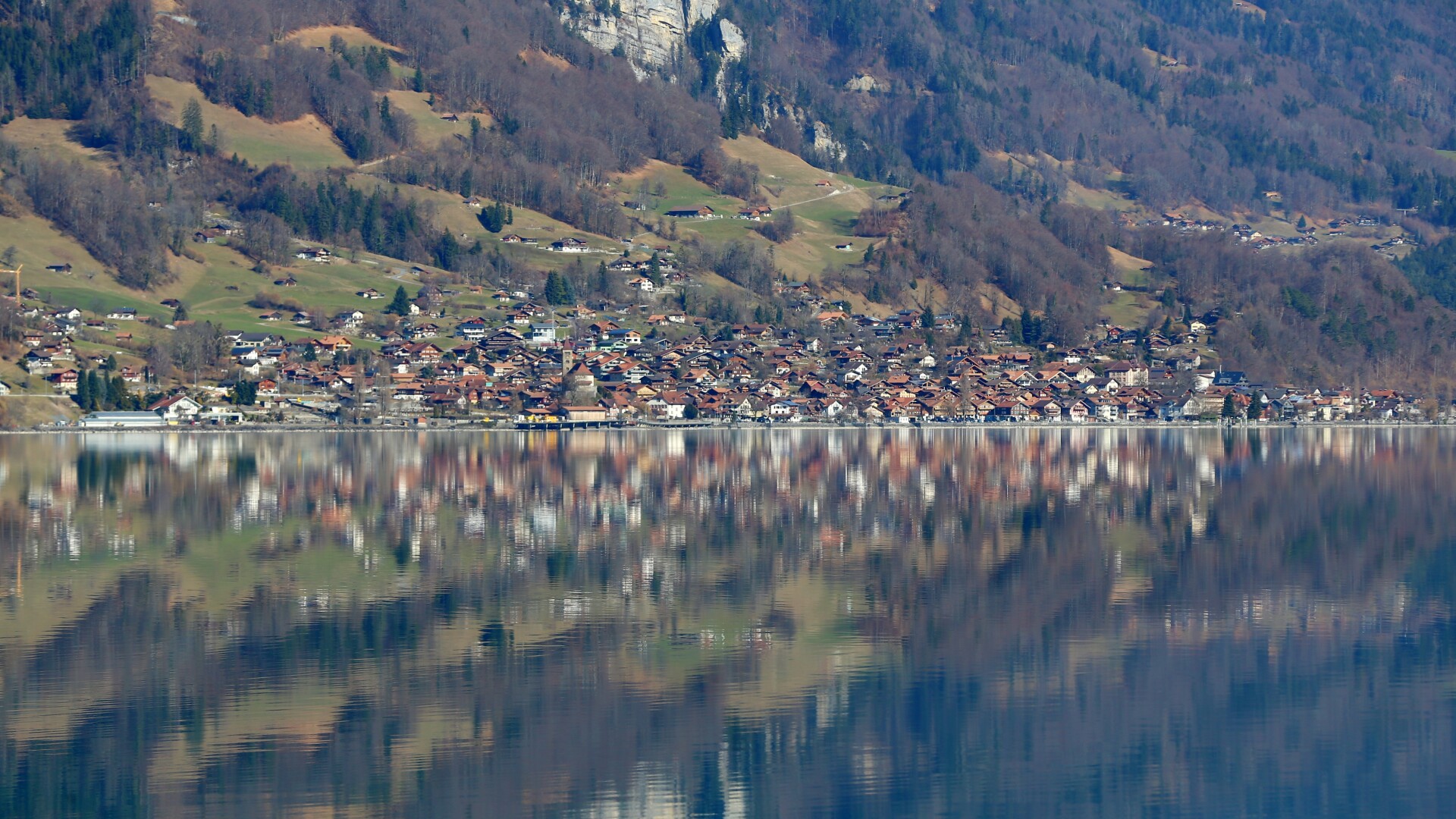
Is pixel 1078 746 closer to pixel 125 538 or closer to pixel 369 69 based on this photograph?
pixel 125 538

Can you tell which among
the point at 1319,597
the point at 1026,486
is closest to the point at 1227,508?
the point at 1026,486

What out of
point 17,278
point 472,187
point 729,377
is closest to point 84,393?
point 17,278

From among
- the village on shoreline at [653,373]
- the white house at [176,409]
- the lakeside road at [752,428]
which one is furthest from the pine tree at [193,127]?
the lakeside road at [752,428]

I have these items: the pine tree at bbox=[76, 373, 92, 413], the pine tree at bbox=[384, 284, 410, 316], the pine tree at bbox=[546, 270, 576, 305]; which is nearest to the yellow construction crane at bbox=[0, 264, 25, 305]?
the pine tree at bbox=[76, 373, 92, 413]

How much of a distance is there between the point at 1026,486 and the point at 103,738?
119ft

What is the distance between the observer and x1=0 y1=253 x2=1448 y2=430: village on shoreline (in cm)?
10188

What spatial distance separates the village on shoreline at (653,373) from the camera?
101875 mm

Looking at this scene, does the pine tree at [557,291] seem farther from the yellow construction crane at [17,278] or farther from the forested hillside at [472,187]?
the yellow construction crane at [17,278]

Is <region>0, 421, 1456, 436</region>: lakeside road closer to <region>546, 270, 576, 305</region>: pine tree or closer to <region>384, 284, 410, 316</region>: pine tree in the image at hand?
<region>384, 284, 410, 316</region>: pine tree

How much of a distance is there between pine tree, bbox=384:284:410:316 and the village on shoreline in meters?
0.33

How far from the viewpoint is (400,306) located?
4943 inches

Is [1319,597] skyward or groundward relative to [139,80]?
groundward

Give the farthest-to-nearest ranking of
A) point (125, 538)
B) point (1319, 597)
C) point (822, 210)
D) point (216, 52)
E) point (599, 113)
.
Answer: point (599, 113) → point (822, 210) → point (216, 52) → point (125, 538) → point (1319, 597)

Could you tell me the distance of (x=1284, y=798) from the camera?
17234mm
